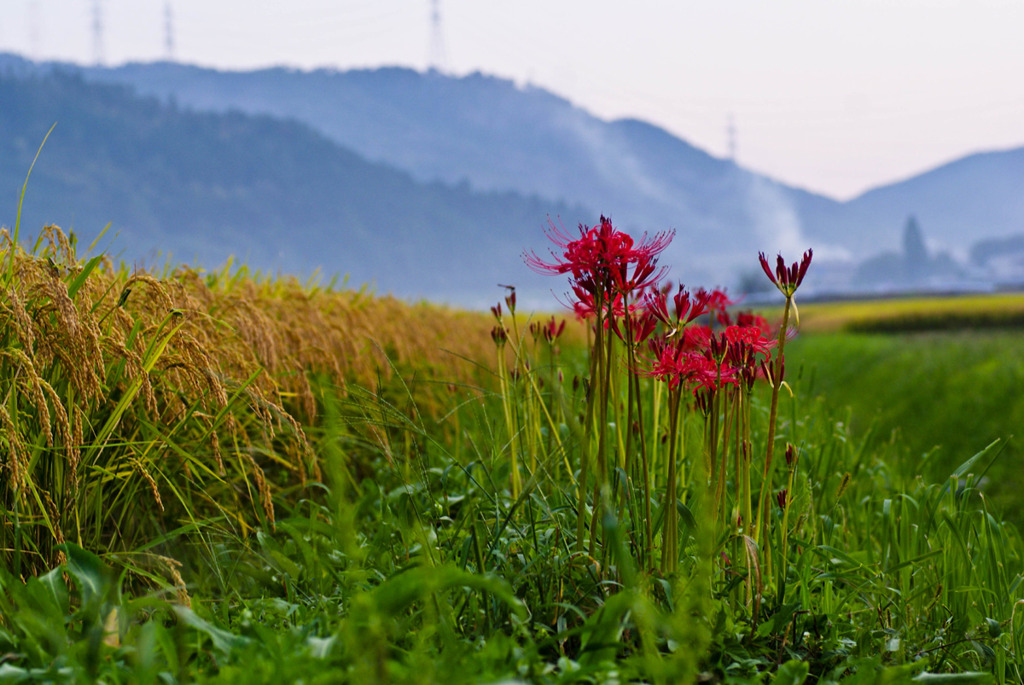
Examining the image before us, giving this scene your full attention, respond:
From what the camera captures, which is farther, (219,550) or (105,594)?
(219,550)

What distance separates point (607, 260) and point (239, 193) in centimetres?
16373

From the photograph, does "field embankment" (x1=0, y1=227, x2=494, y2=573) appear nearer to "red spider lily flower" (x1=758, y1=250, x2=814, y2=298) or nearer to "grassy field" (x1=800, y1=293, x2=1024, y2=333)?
"red spider lily flower" (x1=758, y1=250, x2=814, y2=298)

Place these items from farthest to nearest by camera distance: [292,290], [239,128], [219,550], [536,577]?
[239,128] → [292,290] → [219,550] → [536,577]

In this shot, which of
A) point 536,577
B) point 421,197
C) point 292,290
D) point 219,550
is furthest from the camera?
point 421,197

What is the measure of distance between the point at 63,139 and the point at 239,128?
105 feet

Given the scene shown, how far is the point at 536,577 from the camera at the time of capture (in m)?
1.78

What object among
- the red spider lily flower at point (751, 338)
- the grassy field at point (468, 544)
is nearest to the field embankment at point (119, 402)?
the grassy field at point (468, 544)

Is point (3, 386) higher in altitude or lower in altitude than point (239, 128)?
lower

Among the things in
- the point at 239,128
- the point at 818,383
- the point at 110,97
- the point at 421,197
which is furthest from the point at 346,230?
the point at 818,383

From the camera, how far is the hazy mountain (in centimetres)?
13638

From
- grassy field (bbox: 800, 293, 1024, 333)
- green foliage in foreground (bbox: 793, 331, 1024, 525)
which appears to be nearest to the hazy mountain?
grassy field (bbox: 800, 293, 1024, 333)

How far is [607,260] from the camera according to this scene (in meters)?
1.65

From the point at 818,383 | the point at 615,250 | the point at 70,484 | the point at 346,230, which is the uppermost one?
the point at 346,230

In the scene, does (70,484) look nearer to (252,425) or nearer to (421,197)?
(252,425)
